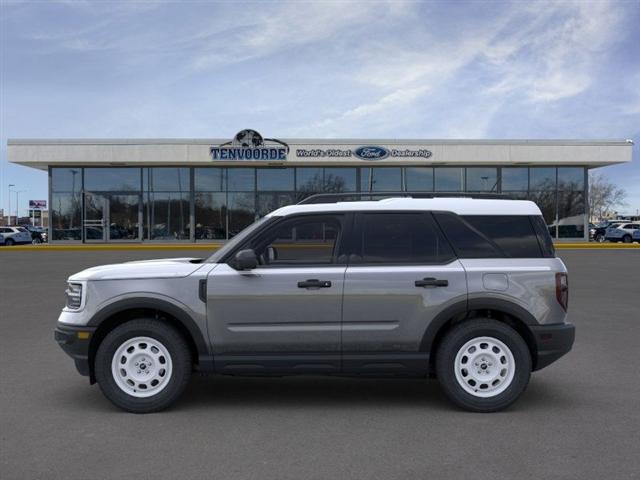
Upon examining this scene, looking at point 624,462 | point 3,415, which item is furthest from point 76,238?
point 624,462

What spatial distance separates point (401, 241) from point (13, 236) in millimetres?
40328

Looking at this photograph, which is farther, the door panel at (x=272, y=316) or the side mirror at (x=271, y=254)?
the side mirror at (x=271, y=254)

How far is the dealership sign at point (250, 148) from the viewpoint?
118 ft

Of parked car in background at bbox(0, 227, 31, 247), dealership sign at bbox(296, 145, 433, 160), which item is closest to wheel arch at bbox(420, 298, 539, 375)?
dealership sign at bbox(296, 145, 433, 160)

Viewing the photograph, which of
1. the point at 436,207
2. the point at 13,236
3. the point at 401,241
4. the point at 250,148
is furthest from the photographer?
the point at 13,236

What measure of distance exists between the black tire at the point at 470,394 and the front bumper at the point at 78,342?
302 cm

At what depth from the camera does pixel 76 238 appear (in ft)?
124

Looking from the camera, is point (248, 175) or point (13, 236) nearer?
point (248, 175)

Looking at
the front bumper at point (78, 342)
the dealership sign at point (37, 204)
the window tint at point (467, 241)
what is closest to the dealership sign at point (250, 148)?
the window tint at point (467, 241)

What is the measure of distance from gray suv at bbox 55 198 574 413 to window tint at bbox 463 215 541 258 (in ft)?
0.04

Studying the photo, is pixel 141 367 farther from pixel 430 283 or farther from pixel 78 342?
pixel 430 283

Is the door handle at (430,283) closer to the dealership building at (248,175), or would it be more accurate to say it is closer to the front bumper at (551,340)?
the front bumper at (551,340)

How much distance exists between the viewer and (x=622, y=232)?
42.4 m

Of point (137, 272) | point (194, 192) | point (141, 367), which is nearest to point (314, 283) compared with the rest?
point (137, 272)
